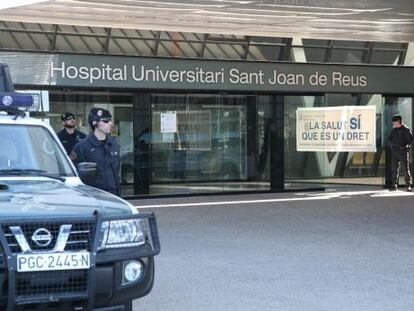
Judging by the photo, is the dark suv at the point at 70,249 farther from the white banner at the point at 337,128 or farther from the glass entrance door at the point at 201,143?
the white banner at the point at 337,128

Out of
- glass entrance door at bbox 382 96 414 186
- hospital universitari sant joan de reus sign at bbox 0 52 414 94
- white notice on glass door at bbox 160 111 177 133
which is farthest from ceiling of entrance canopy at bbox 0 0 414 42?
glass entrance door at bbox 382 96 414 186

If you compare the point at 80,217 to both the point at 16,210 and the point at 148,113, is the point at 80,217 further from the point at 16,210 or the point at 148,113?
the point at 148,113

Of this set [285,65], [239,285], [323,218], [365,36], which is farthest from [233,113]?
[239,285]

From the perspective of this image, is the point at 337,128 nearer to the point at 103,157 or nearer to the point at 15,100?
the point at 103,157

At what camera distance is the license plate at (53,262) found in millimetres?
4820

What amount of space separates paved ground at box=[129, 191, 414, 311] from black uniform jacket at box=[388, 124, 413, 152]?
130 inches

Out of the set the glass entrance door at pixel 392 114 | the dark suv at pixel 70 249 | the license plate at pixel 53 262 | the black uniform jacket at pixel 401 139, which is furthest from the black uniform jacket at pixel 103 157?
the glass entrance door at pixel 392 114

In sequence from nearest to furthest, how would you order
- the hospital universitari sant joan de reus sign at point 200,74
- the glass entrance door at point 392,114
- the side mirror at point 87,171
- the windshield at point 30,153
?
the windshield at point 30,153, the side mirror at point 87,171, the hospital universitari sant joan de reus sign at point 200,74, the glass entrance door at point 392,114

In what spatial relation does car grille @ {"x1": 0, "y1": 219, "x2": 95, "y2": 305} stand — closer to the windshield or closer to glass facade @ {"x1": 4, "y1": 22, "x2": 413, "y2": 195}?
the windshield

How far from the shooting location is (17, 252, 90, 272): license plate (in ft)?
15.8

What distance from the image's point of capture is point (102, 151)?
324 inches

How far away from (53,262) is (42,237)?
0.18 meters

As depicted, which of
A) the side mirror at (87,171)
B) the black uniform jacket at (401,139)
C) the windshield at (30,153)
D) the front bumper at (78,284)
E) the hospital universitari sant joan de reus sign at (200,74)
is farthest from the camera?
the black uniform jacket at (401,139)

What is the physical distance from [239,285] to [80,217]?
3.05 meters
